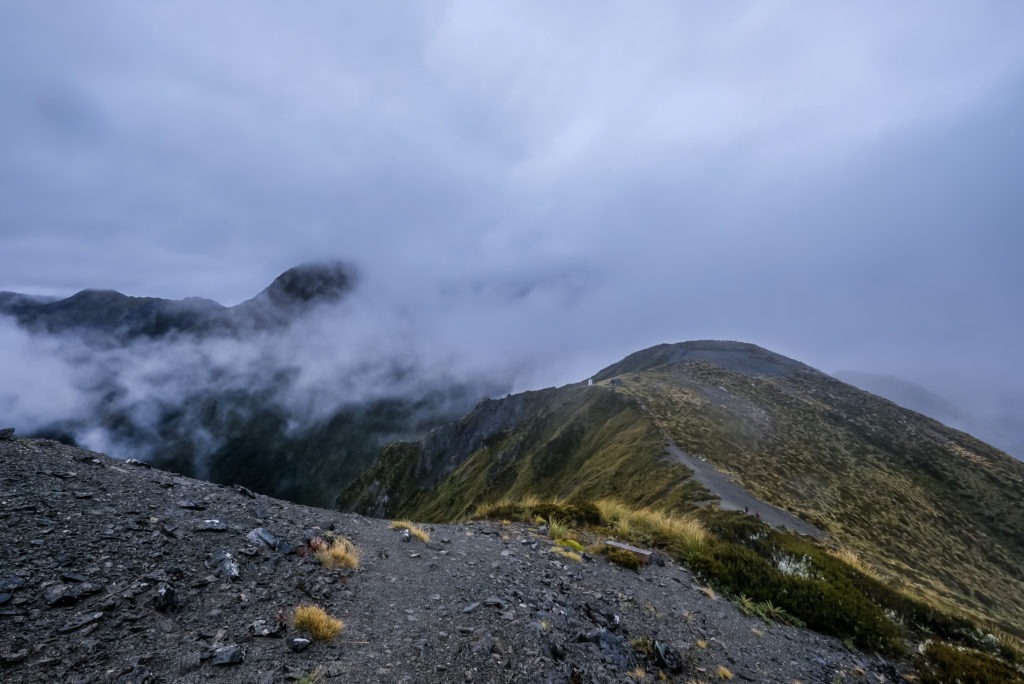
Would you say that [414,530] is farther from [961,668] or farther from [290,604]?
[961,668]

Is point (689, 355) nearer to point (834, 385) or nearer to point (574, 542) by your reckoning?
point (834, 385)

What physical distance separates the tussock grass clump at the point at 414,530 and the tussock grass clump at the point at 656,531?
7864mm

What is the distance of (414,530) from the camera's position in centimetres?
1377

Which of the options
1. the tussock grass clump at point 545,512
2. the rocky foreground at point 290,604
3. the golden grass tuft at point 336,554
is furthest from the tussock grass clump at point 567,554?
the golden grass tuft at point 336,554

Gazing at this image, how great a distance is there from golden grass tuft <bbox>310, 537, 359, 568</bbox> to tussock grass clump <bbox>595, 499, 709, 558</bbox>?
1067 cm

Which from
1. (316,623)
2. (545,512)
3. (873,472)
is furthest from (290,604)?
(873,472)

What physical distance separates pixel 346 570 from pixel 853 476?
53940 millimetres

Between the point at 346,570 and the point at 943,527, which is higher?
the point at 346,570

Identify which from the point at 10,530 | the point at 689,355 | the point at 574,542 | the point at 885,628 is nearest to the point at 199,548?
the point at 10,530

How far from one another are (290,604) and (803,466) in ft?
162

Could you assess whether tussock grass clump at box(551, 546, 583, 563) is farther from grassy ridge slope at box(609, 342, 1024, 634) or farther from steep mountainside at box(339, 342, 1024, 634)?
grassy ridge slope at box(609, 342, 1024, 634)

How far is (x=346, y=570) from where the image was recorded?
1001 centimetres

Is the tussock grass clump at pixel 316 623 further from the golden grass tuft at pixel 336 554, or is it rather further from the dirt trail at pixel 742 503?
the dirt trail at pixel 742 503

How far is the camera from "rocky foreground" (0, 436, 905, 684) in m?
6.36
